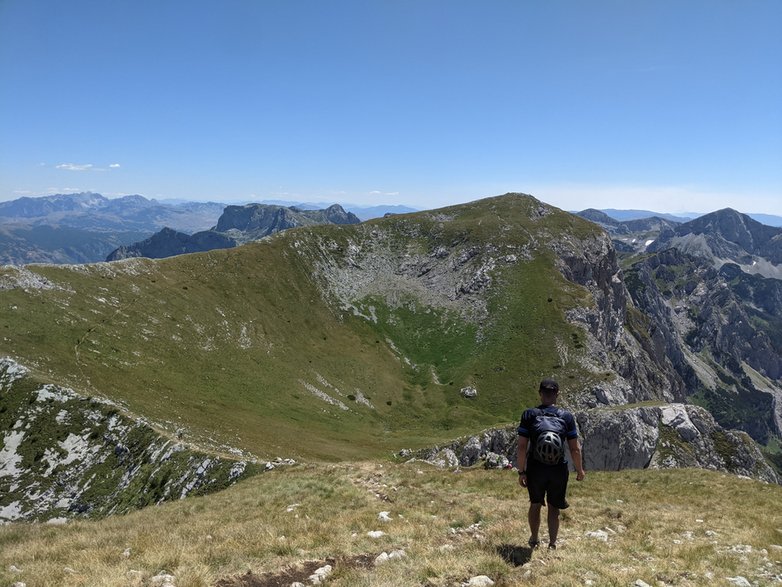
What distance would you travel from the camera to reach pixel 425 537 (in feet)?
45.0

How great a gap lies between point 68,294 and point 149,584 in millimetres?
78151

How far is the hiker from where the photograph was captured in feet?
37.5

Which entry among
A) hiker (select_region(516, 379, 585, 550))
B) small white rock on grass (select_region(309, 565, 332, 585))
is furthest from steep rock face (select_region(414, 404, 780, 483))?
small white rock on grass (select_region(309, 565, 332, 585))

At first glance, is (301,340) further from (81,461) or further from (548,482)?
(548,482)

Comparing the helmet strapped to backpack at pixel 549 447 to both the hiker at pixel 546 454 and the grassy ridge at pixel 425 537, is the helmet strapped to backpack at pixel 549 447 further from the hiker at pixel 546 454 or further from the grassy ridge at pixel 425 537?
the grassy ridge at pixel 425 537

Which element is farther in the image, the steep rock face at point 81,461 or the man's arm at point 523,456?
the steep rock face at point 81,461

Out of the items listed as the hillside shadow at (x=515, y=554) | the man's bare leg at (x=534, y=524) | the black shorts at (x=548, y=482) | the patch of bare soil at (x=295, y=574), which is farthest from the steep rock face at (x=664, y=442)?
the patch of bare soil at (x=295, y=574)

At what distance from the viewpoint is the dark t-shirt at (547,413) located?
11.8m

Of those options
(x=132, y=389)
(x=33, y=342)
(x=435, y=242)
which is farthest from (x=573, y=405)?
(x=33, y=342)

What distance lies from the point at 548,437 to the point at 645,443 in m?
61.5

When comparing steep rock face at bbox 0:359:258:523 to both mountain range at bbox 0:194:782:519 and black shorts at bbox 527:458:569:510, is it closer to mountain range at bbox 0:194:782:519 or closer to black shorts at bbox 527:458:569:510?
mountain range at bbox 0:194:782:519

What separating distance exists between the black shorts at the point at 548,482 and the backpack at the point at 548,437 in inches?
9.0

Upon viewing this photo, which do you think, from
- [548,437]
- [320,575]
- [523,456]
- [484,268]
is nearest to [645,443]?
[523,456]

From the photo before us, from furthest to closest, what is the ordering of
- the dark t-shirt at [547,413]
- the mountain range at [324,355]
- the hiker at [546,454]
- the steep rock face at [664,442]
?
the steep rock face at [664,442], the mountain range at [324,355], the dark t-shirt at [547,413], the hiker at [546,454]
